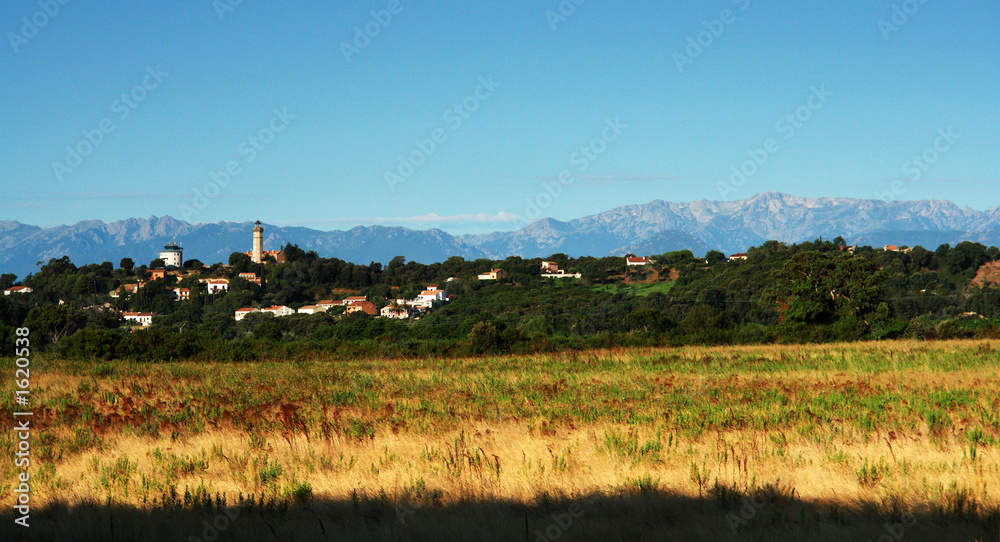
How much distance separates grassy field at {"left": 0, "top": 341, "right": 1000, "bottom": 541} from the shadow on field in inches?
1.1

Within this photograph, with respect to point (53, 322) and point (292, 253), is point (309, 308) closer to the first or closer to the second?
point (53, 322)

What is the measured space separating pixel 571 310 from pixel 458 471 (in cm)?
7872

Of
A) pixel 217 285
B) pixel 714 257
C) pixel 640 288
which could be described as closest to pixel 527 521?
pixel 640 288

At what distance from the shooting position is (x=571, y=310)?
87250 mm

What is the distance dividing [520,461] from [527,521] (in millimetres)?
2699

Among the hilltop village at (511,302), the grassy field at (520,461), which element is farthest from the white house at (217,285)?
the grassy field at (520,461)

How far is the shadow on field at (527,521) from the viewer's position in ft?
22.4

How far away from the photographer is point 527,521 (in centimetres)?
688

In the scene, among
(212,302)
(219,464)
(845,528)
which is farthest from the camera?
(212,302)

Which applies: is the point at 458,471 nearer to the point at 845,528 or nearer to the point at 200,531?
the point at 200,531

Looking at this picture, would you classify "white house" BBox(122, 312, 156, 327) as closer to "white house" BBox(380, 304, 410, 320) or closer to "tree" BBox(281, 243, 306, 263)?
"white house" BBox(380, 304, 410, 320)

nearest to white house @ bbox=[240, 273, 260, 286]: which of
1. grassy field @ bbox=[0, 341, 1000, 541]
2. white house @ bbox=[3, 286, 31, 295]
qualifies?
white house @ bbox=[3, 286, 31, 295]

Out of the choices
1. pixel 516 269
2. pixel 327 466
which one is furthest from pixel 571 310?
pixel 327 466

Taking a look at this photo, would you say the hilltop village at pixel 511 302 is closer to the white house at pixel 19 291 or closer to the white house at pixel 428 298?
the white house at pixel 428 298
